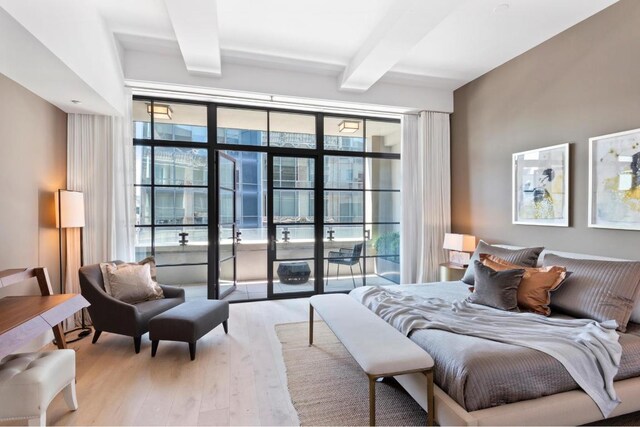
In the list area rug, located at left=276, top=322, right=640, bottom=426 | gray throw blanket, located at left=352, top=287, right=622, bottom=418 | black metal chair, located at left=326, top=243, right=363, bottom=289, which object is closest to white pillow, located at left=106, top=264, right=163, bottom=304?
area rug, located at left=276, top=322, right=640, bottom=426

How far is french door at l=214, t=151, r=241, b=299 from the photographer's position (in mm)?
4324

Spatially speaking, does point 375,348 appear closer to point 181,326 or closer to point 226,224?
point 181,326

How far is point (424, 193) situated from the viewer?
4.70m

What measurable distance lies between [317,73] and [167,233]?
2.91m

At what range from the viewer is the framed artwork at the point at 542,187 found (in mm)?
3215

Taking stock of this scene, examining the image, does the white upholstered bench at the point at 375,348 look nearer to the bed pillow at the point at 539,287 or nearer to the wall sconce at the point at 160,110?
the bed pillow at the point at 539,287

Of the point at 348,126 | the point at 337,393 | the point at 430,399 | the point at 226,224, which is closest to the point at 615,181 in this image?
the point at 430,399

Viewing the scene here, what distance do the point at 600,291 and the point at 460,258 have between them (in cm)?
208

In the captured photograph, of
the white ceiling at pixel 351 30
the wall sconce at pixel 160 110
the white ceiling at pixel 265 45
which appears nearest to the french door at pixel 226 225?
the wall sconce at pixel 160 110

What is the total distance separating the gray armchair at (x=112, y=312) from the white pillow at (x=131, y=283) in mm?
126

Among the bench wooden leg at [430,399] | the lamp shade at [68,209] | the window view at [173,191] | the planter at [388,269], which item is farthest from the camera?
the planter at [388,269]

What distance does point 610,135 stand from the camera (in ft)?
9.17

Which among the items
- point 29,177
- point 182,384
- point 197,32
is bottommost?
point 182,384

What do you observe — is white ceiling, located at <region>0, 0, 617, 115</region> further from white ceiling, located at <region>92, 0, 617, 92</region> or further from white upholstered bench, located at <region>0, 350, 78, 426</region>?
white upholstered bench, located at <region>0, 350, 78, 426</region>
